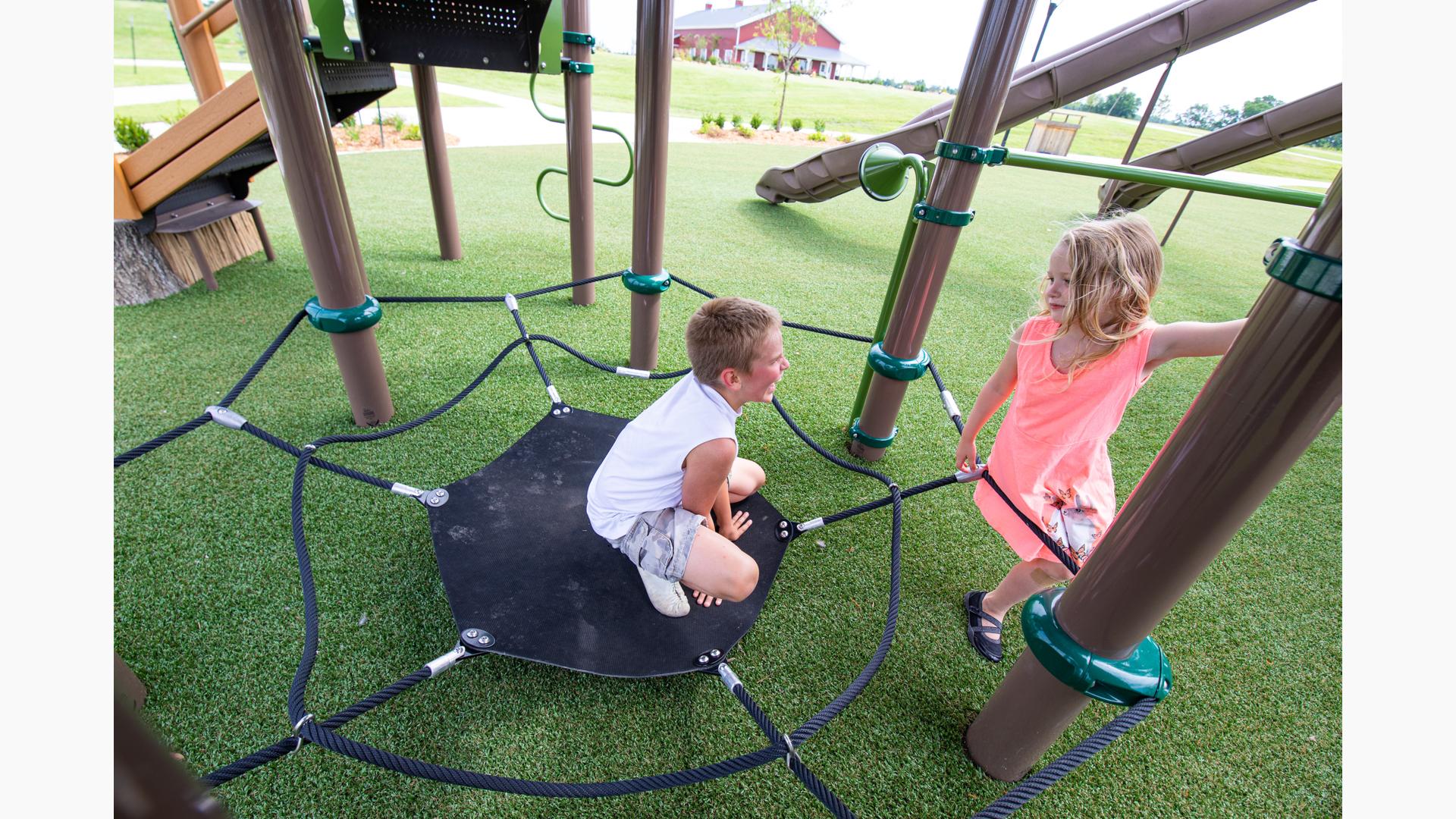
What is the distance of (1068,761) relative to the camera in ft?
3.11

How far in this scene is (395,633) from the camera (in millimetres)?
1419

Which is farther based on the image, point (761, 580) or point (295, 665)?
point (761, 580)

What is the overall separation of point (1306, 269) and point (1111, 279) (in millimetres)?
672

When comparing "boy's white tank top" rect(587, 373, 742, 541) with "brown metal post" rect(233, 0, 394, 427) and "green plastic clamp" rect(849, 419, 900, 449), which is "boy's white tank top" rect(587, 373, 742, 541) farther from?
"brown metal post" rect(233, 0, 394, 427)

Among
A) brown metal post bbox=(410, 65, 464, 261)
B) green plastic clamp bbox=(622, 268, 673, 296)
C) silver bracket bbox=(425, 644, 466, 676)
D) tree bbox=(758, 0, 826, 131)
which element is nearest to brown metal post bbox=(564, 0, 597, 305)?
green plastic clamp bbox=(622, 268, 673, 296)

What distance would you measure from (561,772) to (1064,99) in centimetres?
468

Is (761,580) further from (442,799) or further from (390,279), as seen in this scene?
(390,279)

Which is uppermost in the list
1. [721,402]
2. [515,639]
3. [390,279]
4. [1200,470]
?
[1200,470]

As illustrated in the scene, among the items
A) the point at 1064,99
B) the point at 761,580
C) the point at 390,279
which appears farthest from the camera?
the point at 1064,99

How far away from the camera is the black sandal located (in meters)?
1.52

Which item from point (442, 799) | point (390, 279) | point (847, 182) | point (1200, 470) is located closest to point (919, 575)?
point (1200, 470)

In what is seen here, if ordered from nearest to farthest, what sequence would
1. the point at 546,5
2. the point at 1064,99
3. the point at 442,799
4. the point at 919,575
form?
the point at 442,799
the point at 919,575
the point at 546,5
the point at 1064,99

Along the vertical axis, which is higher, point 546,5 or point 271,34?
point 546,5

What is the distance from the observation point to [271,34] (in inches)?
58.6
